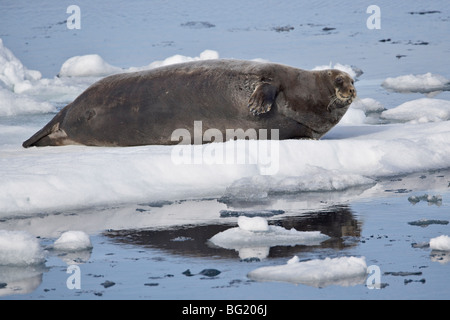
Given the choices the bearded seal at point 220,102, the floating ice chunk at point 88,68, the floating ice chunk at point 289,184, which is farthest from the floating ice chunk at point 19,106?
the floating ice chunk at point 289,184

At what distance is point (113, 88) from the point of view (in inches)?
361

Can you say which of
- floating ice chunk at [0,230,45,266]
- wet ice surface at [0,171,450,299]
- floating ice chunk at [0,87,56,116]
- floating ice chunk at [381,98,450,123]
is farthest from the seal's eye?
floating ice chunk at [0,87,56,116]

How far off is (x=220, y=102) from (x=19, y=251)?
3887 mm

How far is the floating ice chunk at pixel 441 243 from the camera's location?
519cm

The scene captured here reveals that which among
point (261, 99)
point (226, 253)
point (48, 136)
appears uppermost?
point (261, 99)

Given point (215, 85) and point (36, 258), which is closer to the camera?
point (36, 258)

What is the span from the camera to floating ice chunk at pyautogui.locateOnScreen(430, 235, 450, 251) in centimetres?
519

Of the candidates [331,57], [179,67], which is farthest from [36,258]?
[331,57]

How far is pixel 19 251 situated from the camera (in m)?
5.13

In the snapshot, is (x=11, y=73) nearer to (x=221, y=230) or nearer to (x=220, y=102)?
(x=220, y=102)

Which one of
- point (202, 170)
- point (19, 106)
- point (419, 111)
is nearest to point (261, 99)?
point (202, 170)

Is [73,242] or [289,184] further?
[289,184]

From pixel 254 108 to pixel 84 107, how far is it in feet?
6.26
